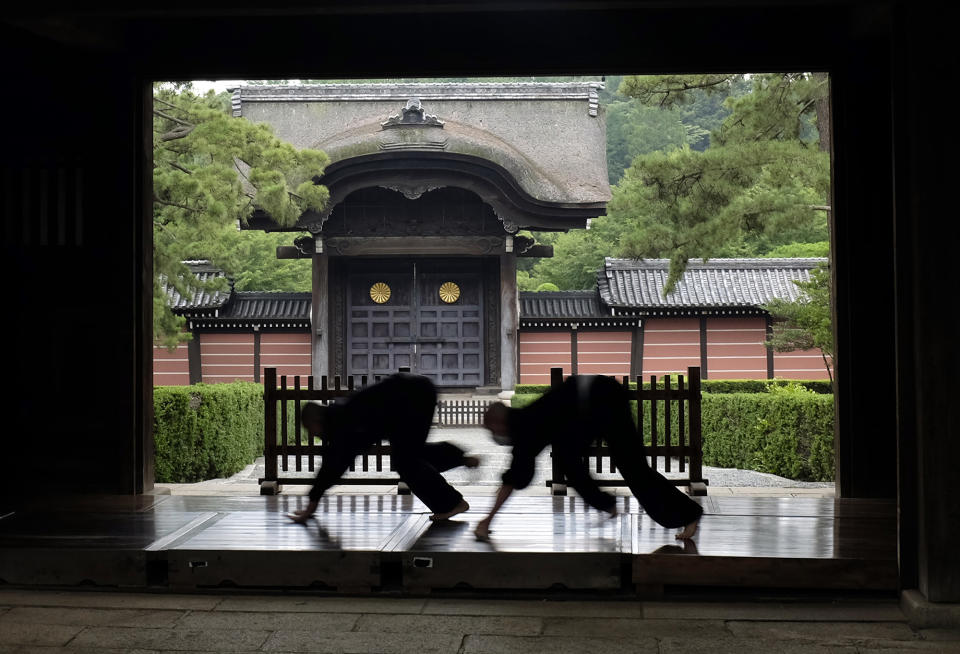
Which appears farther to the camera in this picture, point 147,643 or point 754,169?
point 754,169

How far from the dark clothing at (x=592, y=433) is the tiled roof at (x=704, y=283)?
14249 millimetres

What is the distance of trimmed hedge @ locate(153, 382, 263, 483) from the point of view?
1085 cm

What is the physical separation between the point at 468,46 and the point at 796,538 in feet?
11.6

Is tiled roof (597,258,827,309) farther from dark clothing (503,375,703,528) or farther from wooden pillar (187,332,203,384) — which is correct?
dark clothing (503,375,703,528)

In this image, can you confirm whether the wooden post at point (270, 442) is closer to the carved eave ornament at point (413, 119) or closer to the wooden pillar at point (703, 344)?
the carved eave ornament at point (413, 119)

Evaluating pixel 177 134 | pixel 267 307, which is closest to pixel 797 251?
pixel 267 307

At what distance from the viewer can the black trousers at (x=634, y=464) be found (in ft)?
17.4

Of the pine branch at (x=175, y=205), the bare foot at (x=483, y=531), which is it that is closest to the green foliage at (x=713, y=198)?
the pine branch at (x=175, y=205)

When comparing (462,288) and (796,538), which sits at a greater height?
(462,288)

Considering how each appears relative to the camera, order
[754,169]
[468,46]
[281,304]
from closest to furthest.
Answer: [468,46] < [754,169] < [281,304]

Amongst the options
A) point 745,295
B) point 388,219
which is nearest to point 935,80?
point 388,219

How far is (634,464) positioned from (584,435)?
33 cm

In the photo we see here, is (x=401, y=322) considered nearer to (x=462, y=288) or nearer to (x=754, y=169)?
(x=462, y=288)

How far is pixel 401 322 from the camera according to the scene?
61.8ft
